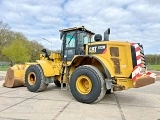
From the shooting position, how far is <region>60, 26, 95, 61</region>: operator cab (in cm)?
854

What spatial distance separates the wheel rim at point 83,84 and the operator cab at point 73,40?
1345 millimetres

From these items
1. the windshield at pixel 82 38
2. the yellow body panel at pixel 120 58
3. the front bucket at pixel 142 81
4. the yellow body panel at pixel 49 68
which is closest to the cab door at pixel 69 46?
the windshield at pixel 82 38

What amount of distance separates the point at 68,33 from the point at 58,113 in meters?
3.98

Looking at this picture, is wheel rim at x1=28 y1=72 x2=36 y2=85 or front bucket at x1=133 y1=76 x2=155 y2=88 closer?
front bucket at x1=133 y1=76 x2=155 y2=88

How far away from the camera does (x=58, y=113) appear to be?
5.68m

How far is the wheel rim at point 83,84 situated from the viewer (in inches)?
279

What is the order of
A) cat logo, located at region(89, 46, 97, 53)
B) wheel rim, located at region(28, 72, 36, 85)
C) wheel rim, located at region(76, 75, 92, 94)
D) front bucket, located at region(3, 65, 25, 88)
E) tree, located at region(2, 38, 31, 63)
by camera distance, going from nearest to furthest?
wheel rim, located at region(76, 75, 92, 94), cat logo, located at region(89, 46, 97, 53), wheel rim, located at region(28, 72, 36, 85), front bucket, located at region(3, 65, 25, 88), tree, located at region(2, 38, 31, 63)

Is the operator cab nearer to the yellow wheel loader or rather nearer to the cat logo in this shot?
the yellow wheel loader

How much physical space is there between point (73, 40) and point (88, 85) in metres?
2.18

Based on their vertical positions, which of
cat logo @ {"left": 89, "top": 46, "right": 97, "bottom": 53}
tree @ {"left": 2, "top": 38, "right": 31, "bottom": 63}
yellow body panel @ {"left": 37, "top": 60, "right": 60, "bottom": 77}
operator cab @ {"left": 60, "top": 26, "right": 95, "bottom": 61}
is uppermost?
tree @ {"left": 2, "top": 38, "right": 31, "bottom": 63}

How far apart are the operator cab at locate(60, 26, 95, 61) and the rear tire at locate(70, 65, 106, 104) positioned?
1329mm

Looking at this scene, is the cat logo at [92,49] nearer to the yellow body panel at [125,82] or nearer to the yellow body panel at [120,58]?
the yellow body panel at [120,58]

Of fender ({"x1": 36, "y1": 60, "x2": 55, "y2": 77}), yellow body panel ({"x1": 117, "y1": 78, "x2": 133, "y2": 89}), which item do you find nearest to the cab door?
fender ({"x1": 36, "y1": 60, "x2": 55, "y2": 77})

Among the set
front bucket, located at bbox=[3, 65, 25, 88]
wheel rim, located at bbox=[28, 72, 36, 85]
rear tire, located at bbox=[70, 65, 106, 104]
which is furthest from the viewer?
front bucket, located at bbox=[3, 65, 25, 88]
